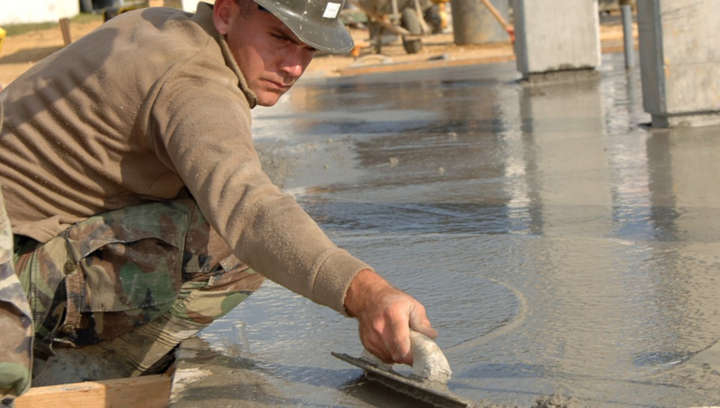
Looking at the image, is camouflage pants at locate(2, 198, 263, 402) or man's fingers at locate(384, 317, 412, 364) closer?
man's fingers at locate(384, 317, 412, 364)

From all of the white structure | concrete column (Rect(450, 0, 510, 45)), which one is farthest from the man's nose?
the white structure

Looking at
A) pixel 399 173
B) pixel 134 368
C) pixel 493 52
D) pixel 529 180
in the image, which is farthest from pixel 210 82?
pixel 493 52

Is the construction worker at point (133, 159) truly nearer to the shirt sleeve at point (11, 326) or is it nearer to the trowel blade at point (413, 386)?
the shirt sleeve at point (11, 326)

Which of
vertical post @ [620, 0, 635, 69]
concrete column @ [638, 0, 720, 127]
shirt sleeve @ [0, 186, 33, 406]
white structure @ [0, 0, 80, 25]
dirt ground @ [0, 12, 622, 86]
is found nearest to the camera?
shirt sleeve @ [0, 186, 33, 406]

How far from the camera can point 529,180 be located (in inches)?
236

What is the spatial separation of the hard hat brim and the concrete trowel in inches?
33.1

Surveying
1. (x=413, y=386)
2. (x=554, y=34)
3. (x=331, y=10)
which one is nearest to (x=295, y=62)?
(x=331, y=10)

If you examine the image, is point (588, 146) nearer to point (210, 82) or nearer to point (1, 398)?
point (210, 82)

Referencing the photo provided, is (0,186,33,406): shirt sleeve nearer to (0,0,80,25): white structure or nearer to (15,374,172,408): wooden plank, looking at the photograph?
(15,374,172,408): wooden plank

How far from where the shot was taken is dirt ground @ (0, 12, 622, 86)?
18352 millimetres

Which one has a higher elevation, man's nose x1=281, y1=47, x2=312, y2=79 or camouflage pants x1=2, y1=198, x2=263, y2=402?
man's nose x1=281, y1=47, x2=312, y2=79

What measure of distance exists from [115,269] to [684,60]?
5.70m

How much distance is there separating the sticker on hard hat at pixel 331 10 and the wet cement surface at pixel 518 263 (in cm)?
97

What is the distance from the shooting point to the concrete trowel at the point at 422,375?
95.2 inches
